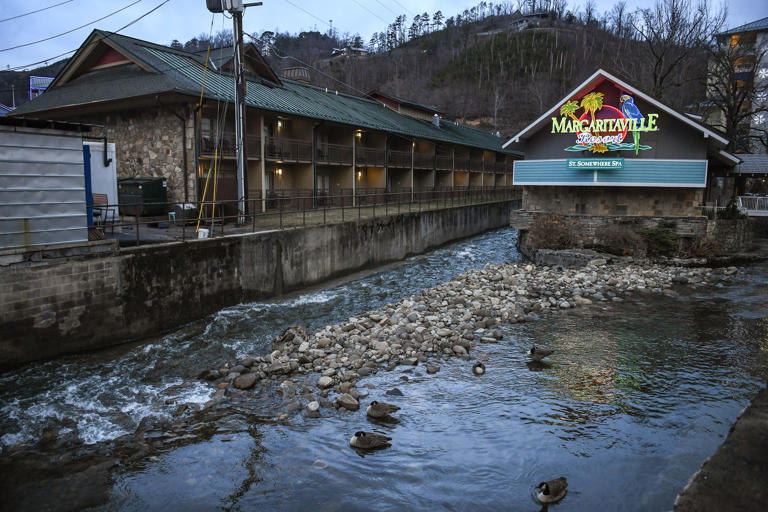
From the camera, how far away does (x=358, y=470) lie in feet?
23.8

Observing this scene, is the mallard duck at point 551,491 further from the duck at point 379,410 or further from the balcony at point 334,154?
the balcony at point 334,154

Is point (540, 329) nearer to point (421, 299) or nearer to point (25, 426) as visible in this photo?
point (421, 299)

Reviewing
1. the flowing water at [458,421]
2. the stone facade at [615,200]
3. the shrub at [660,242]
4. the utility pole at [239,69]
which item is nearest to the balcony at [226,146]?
the utility pole at [239,69]

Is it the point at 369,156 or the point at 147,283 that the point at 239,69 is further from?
the point at 369,156

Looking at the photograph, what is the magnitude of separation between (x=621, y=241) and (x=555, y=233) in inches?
112

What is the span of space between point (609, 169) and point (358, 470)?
68.0ft

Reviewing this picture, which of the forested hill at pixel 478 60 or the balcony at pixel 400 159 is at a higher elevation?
the forested hill at pixel 478 60

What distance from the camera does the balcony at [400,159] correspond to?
1489 inches

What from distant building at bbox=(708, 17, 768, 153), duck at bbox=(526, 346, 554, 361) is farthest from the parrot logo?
distant building at bbox=(708, 17, 768, 153)

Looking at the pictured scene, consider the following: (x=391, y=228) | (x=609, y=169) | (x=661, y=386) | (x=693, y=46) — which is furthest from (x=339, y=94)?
(x=661, y=386)

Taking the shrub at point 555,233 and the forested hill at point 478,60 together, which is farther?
the forested hill at point 478,60

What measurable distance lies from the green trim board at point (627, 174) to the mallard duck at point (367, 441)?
19.7 m

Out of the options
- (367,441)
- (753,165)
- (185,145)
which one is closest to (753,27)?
(753,165)

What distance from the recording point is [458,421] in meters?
8.66
